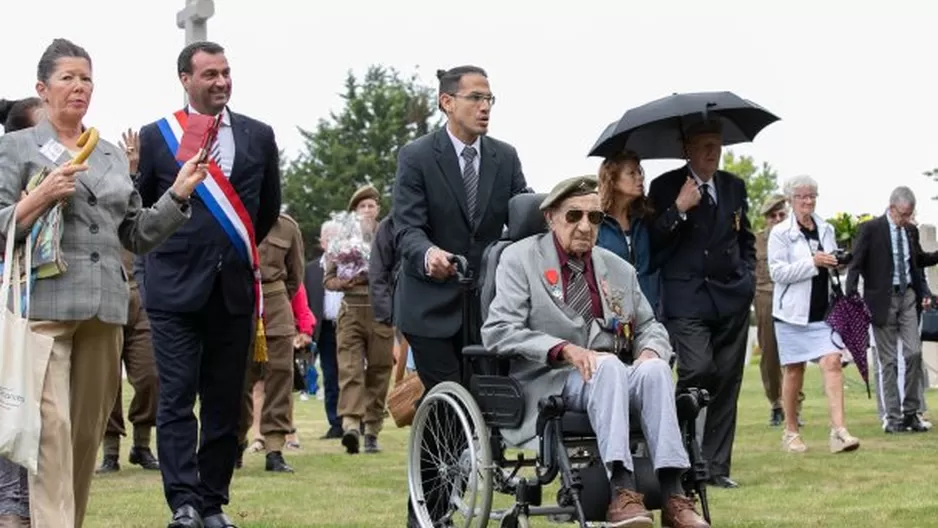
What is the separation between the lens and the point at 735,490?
425 inches

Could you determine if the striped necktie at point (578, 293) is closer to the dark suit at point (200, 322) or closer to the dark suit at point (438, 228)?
the dark suit at point (438, 228)

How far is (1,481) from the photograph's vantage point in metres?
7.06

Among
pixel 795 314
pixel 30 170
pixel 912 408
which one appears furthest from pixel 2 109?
pixel 912 408

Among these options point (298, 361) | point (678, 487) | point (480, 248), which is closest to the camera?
point (678, 487)

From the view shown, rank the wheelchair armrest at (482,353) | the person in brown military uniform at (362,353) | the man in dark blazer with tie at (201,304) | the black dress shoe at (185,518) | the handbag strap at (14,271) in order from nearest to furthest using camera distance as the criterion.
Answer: the handbag strap at (14,271)
the wheelchair armrest at (482,353)
the black dress shoe at (185,518)
the man in dark blazer with tie at (201,304)
the person in brown military uniform at (362,353)

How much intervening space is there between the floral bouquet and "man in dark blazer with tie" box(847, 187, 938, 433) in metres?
4.40

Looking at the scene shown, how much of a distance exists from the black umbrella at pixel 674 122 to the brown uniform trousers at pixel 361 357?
4.67 metres

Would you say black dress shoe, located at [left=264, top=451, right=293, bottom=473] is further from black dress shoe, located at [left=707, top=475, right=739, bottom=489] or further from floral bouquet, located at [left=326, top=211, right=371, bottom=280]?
black dress shoe, located at [left=707, top=475, right=739, bottom=489]

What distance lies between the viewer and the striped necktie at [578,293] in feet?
26.2

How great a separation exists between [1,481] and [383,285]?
21.8 feet

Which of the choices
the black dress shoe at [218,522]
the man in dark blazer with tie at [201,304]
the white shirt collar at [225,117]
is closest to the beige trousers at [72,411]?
the man in dark blazer with tie at [201,304]

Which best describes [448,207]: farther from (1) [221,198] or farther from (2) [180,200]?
(2) [180,200]

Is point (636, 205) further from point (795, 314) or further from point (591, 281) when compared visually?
point (795, 314)

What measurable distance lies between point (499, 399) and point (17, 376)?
212 cm
